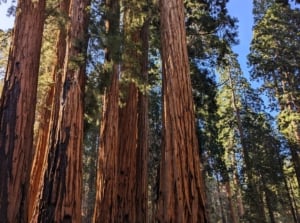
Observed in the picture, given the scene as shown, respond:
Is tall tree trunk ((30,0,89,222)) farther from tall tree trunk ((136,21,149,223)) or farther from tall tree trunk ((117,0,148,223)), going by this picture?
tall tree trunk ((136,21,149,223))

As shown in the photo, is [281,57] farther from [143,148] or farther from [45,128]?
[45,128]

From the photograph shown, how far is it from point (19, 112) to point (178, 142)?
2.90 m

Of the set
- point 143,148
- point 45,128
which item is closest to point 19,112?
point 45,128

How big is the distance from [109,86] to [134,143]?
1598 millimetres

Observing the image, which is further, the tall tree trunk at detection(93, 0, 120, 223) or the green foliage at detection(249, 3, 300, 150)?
the green foliage at detection(249, 3, 300, 150)

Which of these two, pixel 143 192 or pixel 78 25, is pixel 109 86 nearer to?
pixel 78 25

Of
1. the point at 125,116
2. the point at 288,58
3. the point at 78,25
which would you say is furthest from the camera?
the point at 288,58

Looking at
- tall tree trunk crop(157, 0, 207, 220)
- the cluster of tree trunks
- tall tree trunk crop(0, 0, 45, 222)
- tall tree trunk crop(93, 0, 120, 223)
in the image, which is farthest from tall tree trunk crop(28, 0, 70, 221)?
tall tree trunk crop(157, 0, 207, 220)

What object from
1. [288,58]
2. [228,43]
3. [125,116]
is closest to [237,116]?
[288,58]

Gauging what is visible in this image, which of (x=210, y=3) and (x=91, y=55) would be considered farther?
(x=210, y=3)

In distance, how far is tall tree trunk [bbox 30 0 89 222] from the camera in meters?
5.01

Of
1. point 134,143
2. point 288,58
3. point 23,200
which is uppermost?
point 288,58

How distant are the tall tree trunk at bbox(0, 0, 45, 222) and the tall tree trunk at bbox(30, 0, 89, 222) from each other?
423 millimetres

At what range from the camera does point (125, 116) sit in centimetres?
888
